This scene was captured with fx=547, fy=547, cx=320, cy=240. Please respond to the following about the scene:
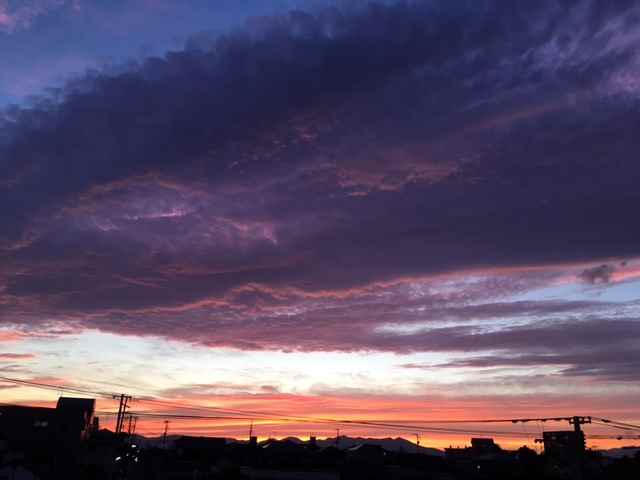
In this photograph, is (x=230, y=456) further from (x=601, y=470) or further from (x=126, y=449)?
(x=601, y=470)

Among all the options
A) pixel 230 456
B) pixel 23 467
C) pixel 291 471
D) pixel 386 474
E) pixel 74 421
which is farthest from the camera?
pixel 74 421

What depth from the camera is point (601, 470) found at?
8506 centimetres

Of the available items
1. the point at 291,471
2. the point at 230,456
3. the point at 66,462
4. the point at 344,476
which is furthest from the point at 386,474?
the point at 66,462

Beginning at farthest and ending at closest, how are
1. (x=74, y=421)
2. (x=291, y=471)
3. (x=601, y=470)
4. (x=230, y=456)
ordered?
1. (x=74, y=421)
2. (x=230, y=456)
3. (x=601, y=470)
4. (x=291, y=471)

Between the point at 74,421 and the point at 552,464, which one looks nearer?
the point at 552,464

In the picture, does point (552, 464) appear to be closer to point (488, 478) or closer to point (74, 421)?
point (488, 478)

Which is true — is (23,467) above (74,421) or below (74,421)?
below

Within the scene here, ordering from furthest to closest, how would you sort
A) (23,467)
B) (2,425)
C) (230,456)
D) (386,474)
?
(2,425) → (230,456) → (386,474) → (23,467)

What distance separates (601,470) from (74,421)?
354 feet

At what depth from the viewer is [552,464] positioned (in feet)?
309

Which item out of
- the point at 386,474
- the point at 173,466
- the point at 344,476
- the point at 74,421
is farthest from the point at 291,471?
the point at 74,421

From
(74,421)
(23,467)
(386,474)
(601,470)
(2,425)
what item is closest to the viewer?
(23,467)

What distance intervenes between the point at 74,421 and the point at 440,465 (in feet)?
276

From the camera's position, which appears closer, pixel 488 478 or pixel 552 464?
pixel 488 478
